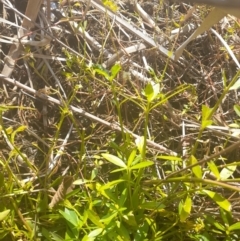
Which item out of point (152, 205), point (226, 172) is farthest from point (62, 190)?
point (226, 172)

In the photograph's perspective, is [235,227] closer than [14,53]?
Yes

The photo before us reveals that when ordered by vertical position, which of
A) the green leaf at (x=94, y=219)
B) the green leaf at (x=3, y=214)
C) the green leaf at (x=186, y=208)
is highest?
the green leaf at (x=186, y=208)

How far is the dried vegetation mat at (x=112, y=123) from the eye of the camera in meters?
0.83

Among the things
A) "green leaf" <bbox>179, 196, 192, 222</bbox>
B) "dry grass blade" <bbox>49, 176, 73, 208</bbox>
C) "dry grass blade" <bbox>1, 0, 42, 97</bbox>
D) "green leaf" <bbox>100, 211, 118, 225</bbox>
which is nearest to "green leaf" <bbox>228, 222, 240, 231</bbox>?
"green leaf" <bbox>179, 196, 192, 222</bbox>

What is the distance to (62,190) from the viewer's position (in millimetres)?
857

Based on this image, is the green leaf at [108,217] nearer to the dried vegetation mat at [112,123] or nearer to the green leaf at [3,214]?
the dried vegetation mat at [112,123]

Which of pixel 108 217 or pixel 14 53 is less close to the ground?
pixel 14 53

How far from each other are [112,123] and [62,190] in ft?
0.76

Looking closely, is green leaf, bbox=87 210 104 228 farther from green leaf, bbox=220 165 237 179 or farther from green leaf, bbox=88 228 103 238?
green leaf, bbox=220 165 237 179

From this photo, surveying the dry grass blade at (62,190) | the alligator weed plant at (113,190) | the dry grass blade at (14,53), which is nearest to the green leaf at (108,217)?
the alligator weed plant at (113,190)

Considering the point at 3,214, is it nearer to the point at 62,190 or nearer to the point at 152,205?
the point at 62,190

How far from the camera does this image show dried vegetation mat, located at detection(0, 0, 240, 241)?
2.72ft

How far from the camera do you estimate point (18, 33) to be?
3.43 feet

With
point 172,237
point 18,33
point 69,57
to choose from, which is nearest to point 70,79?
point 69,57
